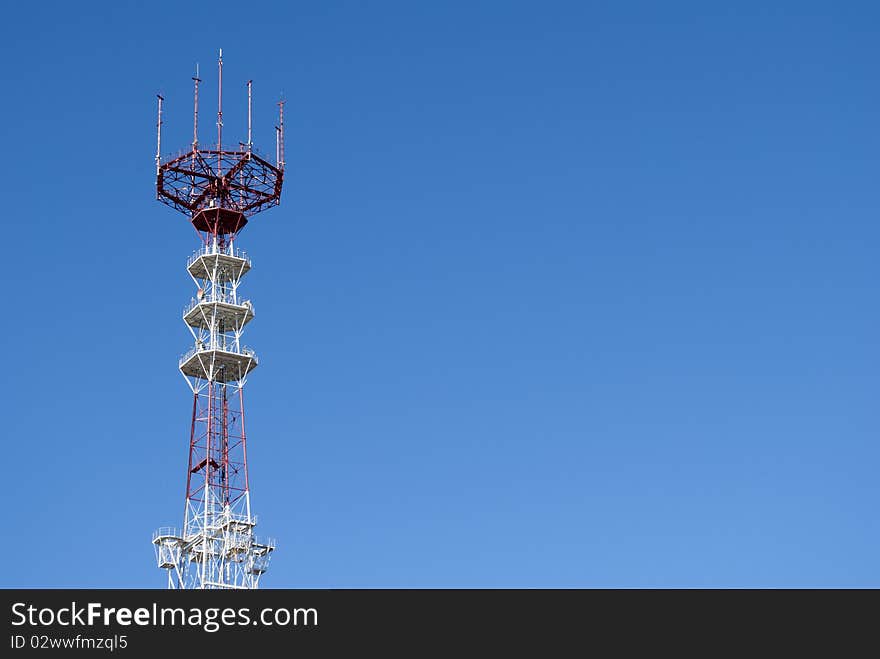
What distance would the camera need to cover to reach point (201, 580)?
125m

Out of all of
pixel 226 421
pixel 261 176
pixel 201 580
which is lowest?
pixel 201 580
